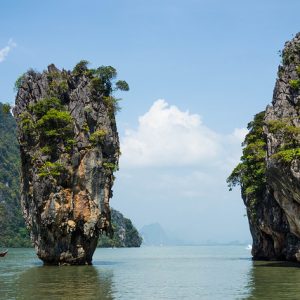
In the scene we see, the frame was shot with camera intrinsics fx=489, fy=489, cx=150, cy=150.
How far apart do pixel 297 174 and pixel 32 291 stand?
18.1 meters

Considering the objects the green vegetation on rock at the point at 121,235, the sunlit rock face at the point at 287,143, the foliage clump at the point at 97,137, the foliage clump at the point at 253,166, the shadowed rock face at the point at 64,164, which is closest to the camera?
the sunlit rock face at the point at 287,143

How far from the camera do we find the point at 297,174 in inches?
1249

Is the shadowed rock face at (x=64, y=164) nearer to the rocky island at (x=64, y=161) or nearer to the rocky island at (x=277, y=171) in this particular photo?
the rocky island at (x=64, y=161)

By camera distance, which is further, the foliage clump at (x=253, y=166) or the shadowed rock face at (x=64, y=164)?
the foliage clump at (x=253, y=166)

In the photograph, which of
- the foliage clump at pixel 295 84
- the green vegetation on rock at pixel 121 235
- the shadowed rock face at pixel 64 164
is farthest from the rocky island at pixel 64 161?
the green vegetation on rock at pixel 121 235

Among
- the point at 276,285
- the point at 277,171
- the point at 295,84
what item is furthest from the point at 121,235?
the point at 276,285

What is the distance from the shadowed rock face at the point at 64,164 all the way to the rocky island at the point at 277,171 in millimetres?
13600

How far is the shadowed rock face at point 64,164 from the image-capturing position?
130ft

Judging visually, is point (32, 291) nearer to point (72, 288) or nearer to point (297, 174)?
point (72, 288)

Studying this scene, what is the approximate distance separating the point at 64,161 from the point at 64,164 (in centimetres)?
29

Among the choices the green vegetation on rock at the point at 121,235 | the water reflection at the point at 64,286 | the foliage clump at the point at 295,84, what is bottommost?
the water reflection at the point at 64,286

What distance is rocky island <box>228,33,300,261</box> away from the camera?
1315 inches

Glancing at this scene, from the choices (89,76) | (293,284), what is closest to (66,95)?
(89,76)

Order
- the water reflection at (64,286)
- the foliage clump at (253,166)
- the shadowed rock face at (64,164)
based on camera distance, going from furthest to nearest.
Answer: the foliage clump at (253,166), the shadowed rock face at (64,164), the water reflection at (64,286)
